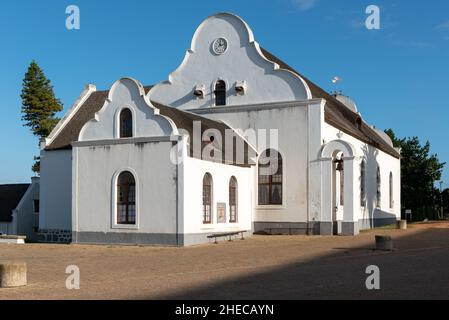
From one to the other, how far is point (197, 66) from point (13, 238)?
14904 mm

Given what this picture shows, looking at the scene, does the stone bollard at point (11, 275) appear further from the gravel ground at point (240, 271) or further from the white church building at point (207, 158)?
the white church building at point (207, 158)

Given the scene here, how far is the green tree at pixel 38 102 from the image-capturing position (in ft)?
170

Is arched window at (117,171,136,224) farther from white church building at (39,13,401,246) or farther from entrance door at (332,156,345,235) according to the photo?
entrance door at (332,156,345,235)

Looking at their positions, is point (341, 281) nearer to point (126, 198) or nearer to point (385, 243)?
point (385, 243)

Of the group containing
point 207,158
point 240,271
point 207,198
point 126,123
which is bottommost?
point 240,271

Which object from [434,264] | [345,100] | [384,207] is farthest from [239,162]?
[345,100]

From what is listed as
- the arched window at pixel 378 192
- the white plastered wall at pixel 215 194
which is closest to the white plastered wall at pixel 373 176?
the arched window at pixel 378 192

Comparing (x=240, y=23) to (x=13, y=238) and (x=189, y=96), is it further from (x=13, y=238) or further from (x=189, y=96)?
(x=13, y=238)

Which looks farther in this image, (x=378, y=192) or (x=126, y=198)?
(x=378, y=192)

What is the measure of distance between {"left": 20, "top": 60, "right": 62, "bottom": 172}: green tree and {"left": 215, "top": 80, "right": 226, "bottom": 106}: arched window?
21.3m

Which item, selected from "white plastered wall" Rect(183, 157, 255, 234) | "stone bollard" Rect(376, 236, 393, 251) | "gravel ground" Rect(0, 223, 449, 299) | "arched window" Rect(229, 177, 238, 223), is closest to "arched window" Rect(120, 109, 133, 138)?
"white plastered wall" Rect(183, 157, 255, 234)

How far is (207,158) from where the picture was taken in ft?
94.7

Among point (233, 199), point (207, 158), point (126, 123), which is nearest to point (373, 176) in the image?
point (233, 199)

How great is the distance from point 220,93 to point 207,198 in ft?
30.7
